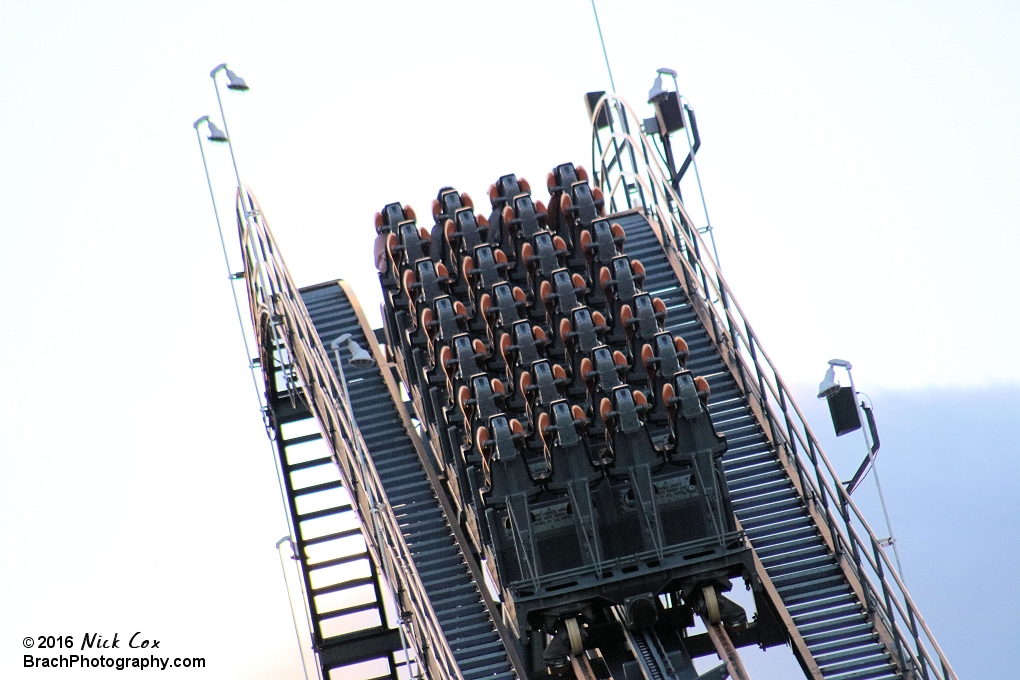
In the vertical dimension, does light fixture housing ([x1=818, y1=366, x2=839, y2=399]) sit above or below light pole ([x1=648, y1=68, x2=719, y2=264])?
below

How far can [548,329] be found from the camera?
2500cm

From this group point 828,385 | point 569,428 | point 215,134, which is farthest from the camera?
point 215,134

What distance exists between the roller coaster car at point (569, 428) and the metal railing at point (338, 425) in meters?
1.11

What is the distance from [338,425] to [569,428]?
15.8 feet

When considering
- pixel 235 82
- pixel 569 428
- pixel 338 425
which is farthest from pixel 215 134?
pixel 569 428

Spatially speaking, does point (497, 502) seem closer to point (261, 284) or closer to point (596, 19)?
point (261, 284)

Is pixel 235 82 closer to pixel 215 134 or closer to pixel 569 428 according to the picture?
pixel 215 134

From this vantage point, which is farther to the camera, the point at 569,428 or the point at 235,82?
the point at 235,82

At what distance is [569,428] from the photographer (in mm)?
22562

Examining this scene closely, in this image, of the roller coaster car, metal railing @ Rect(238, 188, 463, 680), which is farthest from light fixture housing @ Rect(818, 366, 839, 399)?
metal railing @ Rect(238, 188, 463, 680)

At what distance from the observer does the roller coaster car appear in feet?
74.1

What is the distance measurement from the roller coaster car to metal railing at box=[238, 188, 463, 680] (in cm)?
111

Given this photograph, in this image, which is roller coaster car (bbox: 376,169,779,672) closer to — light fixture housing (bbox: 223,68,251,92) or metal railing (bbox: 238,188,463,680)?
metal railing (bbox: 238,188,463,680)

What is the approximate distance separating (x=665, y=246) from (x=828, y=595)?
728cm
